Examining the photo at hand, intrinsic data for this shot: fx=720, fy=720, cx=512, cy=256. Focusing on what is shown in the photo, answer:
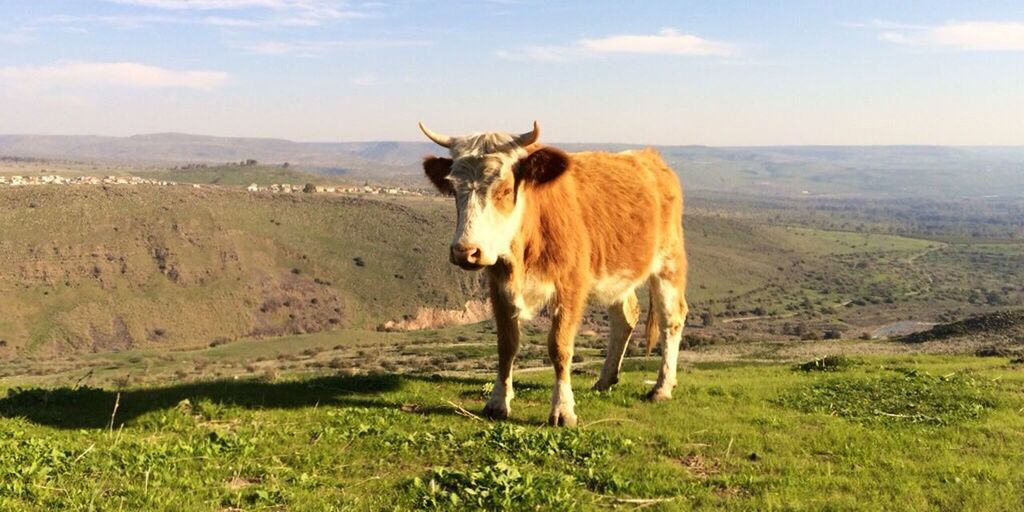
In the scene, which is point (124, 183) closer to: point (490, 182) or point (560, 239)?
point (560, 239)

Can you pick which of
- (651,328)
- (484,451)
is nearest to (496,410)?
(484,451)

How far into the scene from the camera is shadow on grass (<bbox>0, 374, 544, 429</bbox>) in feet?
28.4

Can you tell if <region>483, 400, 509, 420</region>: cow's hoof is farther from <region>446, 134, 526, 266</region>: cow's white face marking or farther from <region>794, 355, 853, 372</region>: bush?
<region>794, 355, 853, 372</region>: bush

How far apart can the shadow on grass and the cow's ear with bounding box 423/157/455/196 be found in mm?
2880

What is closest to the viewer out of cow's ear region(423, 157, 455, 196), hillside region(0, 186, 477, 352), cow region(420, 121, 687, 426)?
cow region(420, 121, 687, 426)

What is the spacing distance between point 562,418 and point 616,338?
3366 millimetres

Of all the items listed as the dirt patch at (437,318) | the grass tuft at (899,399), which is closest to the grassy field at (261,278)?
the dirt patch at (437,318)

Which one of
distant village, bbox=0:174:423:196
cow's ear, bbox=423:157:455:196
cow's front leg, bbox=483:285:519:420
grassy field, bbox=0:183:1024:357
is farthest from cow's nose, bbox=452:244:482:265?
distant village, bbox=0:174:423:196

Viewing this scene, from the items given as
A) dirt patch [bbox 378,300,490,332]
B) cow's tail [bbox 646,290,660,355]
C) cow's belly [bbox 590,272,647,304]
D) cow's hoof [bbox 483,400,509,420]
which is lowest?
dirt patch [bbox 378,300,490,332]

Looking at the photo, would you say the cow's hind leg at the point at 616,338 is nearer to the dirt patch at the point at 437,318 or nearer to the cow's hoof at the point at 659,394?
the cow's hoof at the point at 659,394

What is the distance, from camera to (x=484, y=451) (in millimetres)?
7238

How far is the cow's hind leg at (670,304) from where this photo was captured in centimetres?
1113

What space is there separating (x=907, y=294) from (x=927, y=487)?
12970cm

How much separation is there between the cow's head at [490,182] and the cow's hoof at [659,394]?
3.64 m
